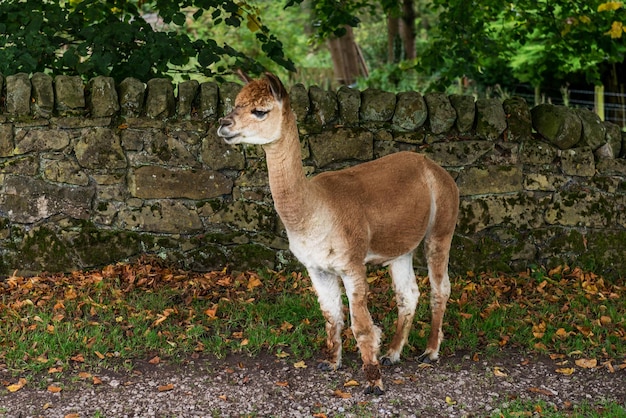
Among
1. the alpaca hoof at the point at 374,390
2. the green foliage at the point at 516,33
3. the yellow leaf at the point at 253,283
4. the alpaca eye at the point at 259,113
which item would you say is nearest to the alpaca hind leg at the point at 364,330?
the alpaca hoof at the point at 374,390

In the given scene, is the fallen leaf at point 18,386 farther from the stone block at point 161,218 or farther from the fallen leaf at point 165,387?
the stone block at point 161,218

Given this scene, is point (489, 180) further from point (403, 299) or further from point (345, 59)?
point (345, 59)

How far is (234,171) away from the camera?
22.1 feet

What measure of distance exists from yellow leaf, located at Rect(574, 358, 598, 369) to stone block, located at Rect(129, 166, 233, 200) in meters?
3.06

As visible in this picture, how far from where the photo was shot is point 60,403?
464 centimetres

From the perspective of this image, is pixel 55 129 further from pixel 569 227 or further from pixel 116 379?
pixel 569 227

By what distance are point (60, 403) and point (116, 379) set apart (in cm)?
41

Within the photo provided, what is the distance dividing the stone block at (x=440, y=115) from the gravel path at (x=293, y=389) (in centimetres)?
225

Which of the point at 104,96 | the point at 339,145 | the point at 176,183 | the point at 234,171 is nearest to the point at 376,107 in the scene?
the point at 339,145

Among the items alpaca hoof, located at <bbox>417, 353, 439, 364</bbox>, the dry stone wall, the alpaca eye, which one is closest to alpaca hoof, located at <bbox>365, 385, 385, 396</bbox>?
alpaca hoof, located at <bbox>417, 353, 439, 364</bbox>

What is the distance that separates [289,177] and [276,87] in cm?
51

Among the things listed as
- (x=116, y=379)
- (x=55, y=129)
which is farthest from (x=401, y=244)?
(x=55, y=129)

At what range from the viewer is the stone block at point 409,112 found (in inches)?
269

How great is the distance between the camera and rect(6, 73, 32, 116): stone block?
21.2ft
